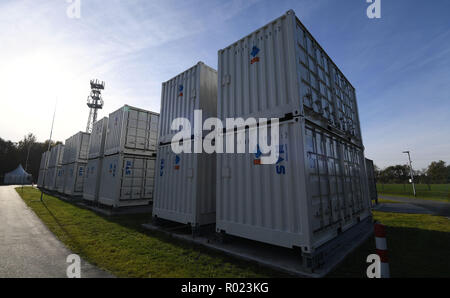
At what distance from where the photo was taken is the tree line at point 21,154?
1960 inches

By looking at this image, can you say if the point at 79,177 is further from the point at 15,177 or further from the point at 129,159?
the point at 15,177

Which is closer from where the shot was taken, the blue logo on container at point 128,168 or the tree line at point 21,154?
the blue logo on container at point 128,168

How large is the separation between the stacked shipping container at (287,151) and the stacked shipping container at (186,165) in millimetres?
937

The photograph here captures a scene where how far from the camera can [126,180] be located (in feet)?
29.5

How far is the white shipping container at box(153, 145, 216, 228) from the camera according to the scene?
18.4ft

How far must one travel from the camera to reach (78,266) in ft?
11.5

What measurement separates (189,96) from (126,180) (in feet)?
18.0

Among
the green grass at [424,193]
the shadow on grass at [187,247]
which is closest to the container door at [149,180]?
the shadow on grass at [187,247]

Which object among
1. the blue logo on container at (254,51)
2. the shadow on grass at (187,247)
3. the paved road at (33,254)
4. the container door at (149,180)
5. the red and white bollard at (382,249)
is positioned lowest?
the shadow on grass at (187,247)

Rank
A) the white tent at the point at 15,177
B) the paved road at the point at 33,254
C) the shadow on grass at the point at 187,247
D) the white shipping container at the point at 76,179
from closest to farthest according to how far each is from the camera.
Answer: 1. the paved road at the point at 33,254
2. the shadow on grass at the point at 187,247
3. the white shipping container at the point at 76,179
4. the white tent at the point at 15,177

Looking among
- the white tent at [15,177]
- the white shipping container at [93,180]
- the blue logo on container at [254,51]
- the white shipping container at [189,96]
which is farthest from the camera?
the white tent at [15,177]

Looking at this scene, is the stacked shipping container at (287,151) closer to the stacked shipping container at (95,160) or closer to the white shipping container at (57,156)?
the stacked shipping container at (95,160)
